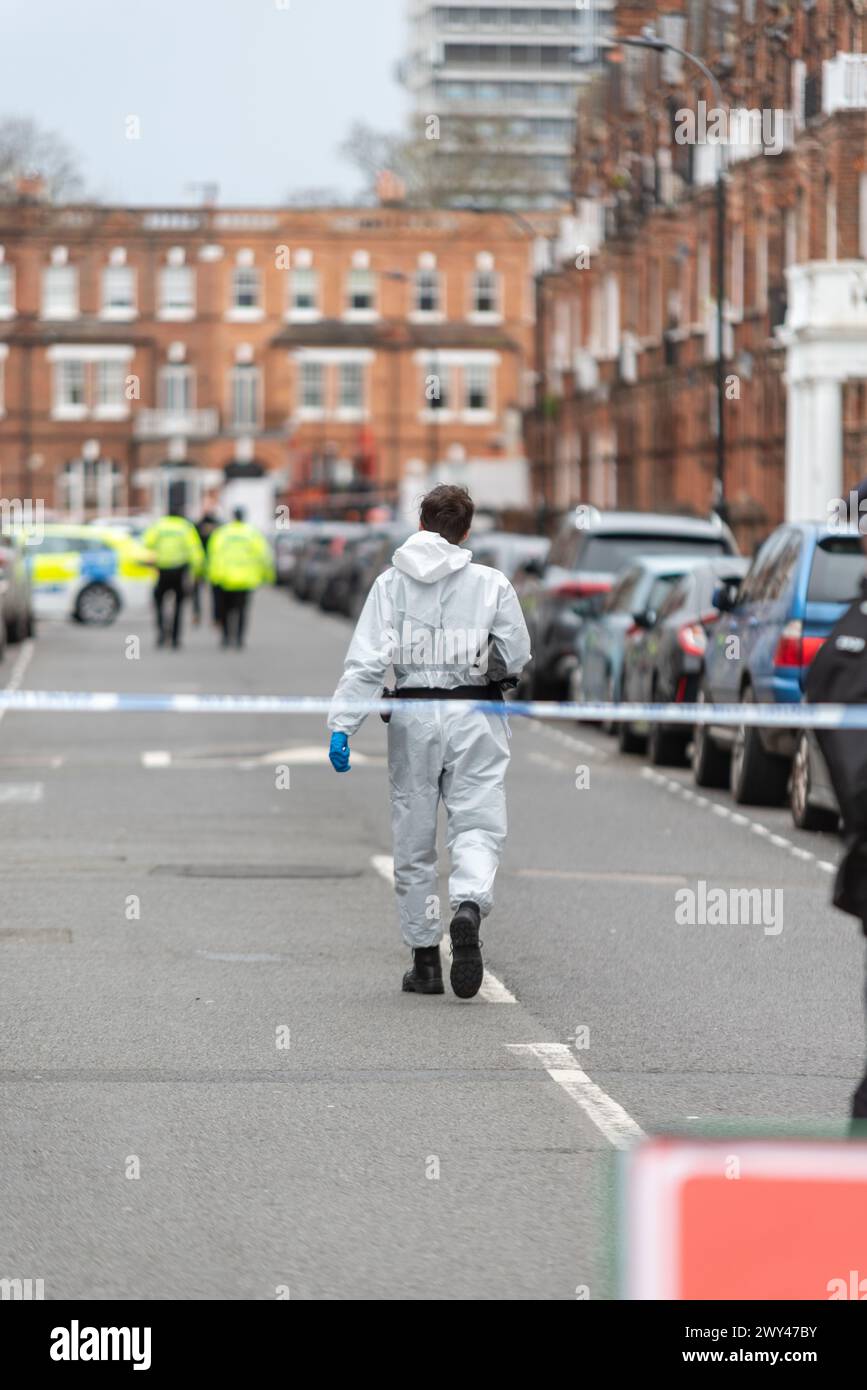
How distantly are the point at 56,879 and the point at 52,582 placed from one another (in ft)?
110

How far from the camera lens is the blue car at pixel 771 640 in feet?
54.4

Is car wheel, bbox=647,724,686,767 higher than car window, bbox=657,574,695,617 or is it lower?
lower

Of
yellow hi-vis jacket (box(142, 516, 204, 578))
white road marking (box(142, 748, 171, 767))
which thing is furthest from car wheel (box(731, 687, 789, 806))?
yellow hi-vis jacket (box(142, 516, 204, 578))

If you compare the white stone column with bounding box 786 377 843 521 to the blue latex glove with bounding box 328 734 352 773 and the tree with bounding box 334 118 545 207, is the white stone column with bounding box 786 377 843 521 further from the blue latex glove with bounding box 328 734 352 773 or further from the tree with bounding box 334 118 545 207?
the tree with bounding box 334 118 545 207

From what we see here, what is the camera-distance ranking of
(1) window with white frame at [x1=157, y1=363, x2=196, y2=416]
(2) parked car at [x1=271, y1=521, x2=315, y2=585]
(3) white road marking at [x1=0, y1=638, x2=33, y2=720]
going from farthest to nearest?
(1) window with white frame at [x1=157, y1=363, x2=196, y2=416], (2) parked car at [x1=271, y1=521, x2=315, y2=585], (3) white road marking at [x1=0, y1=638, x2=33, y2=720]

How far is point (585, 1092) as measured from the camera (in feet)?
27.3

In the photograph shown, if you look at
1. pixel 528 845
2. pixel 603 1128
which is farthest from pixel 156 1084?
pixel 528 845

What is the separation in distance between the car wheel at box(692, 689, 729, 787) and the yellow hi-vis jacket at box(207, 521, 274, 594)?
16.6 m

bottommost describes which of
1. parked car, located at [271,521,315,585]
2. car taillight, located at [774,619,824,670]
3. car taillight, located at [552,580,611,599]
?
parked car, located at [271,521,315,585]

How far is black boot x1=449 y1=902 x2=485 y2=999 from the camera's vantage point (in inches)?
388

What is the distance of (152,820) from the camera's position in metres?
16.7

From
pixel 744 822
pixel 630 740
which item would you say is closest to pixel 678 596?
pixel 630 740

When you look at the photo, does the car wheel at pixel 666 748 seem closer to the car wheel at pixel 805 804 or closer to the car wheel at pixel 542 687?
the car wheel at pixel 805 804
